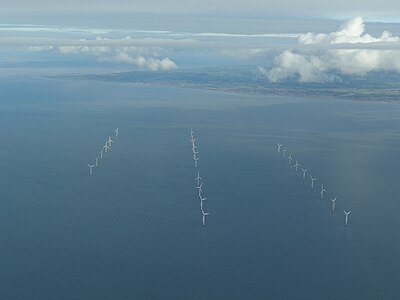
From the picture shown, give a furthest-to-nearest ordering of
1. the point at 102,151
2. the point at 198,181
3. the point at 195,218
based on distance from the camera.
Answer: the point at 102,151, the point at 198,181, the point at 195,218

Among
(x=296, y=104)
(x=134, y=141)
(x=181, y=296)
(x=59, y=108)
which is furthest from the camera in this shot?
(x=296, y=104)

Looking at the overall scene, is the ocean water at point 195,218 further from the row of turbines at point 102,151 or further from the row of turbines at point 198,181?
the row of turbines at point 102,151

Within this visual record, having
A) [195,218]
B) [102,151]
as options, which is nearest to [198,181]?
[195,218]

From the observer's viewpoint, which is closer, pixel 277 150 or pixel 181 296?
pixel 181 296

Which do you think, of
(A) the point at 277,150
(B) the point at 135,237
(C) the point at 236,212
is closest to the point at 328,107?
(A) the point at 277,150

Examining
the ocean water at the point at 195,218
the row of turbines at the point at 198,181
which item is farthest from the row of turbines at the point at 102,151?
the row of turbines at the point at 198,181

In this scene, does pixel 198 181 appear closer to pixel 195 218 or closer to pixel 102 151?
pixel 195 218

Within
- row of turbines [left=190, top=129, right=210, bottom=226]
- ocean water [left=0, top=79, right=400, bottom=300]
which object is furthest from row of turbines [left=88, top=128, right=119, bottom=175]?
row of turbines [left=190, top=129, right=210, bottom=226]

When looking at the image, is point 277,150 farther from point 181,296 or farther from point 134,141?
point 181,296

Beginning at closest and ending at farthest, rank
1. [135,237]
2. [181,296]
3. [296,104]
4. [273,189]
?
[181,296]
[135,237]
[273,189]
[296,104]
